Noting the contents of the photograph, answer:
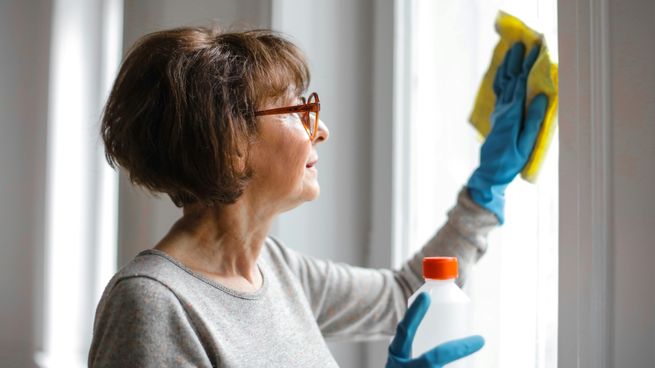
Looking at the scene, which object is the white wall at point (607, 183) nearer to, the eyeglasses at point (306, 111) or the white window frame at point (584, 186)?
the white window frame at point (584, 186)

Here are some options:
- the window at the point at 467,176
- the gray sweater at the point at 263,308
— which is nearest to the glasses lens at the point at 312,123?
the gray sweater at the point at 263,308

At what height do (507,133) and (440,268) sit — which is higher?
(507,133)

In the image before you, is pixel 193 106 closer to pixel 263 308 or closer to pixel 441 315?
pixel 263 308

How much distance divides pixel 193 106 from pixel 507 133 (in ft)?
1.63

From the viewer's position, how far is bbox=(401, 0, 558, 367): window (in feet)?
3.63

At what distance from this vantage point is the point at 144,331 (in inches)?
33.5

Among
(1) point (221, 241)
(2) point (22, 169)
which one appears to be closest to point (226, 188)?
(1) point (221, 241)

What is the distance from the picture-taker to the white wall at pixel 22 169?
1.72m

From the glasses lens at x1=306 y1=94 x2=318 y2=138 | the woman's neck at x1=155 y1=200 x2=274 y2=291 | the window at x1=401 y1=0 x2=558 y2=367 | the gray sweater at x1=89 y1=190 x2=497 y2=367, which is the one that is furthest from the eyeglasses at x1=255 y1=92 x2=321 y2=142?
the window at x1=401 y1=0 x2=558 y2=367

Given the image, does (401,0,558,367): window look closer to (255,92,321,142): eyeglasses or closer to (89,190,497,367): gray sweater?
(89,190,497,367): gray sweater

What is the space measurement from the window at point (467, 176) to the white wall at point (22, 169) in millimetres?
960

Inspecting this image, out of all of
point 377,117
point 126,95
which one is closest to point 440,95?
point 377,117

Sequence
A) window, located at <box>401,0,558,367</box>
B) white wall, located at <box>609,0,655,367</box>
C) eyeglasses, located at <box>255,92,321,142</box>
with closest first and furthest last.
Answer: white wall, located at <box>609,0,655,367</box>, eyeglasses, located at <box>255,92,321,142</box>, window, located at <box>401,0,558,367</box>

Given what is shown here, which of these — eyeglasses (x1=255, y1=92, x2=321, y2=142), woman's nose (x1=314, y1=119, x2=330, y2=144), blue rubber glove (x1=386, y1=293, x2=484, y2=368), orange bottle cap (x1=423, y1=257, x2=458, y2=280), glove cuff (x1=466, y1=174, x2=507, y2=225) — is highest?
eyeglasses (x1=255, y1=92, x2=321, y2=142)
